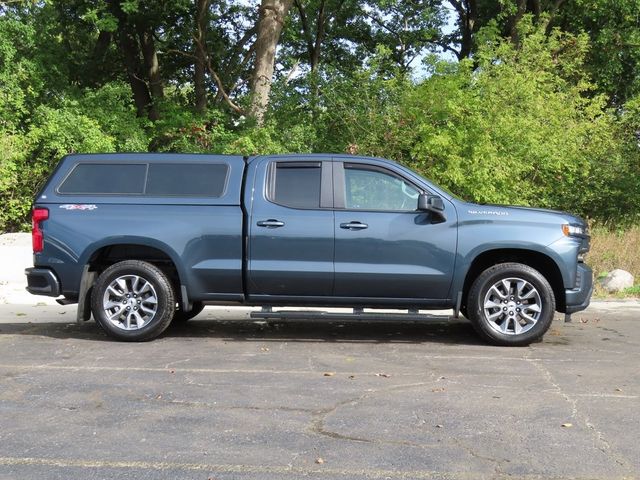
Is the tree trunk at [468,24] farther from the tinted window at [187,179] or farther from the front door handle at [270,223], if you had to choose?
the front door handle at [270,223]

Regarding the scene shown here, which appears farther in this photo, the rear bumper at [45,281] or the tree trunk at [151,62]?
the tree trunk at [151,62]

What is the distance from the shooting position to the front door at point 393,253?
7.39 metres

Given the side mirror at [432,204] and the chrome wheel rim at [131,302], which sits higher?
the side mirror at [432,204]

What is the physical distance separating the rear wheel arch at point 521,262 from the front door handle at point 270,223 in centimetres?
204

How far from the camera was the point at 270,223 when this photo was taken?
7461 millimetres

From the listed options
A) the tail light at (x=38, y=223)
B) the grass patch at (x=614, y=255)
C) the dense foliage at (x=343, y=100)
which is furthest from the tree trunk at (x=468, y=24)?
the tail light at (x=38, y=223)

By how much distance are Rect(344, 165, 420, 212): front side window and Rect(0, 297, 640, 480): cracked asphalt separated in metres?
1.49

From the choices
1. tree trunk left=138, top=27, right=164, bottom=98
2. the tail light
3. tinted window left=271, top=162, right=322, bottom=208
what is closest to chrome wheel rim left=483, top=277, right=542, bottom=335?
tinted window left=271, top=162, right=322, bottom=208

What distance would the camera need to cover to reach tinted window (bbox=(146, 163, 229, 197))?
302 inches

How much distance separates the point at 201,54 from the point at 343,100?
9717 mm

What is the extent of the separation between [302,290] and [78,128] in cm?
1285

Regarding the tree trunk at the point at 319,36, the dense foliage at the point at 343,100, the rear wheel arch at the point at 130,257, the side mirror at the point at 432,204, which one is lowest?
the rear wheel arch at the point at 130,257

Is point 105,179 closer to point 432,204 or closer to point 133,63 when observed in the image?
point 432,204

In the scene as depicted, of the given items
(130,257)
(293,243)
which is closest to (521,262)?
(293,243)
